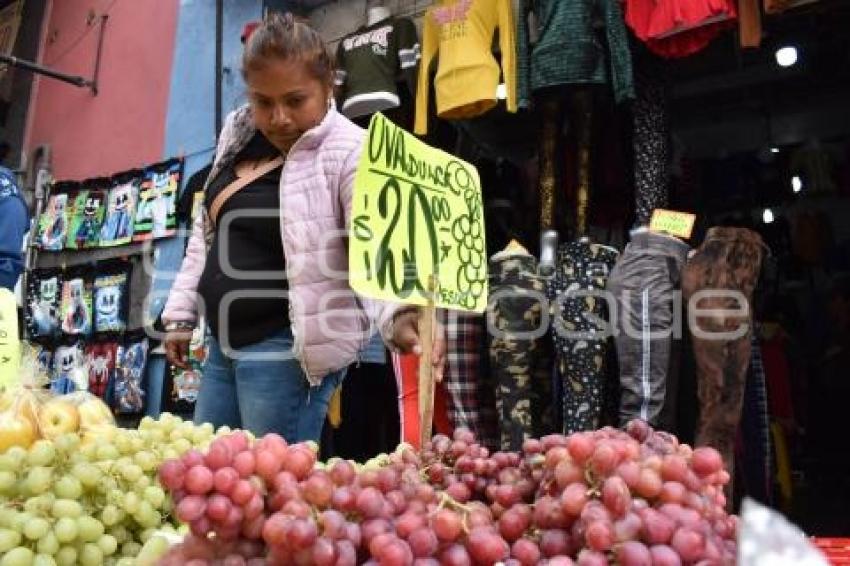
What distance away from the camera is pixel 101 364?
578cm

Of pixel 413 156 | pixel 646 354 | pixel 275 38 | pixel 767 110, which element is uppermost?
pixel 767 110

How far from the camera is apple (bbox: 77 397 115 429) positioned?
5.62ft

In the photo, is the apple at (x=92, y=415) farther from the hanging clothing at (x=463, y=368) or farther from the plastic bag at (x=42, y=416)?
the hanging clothing at (x=463, y=368)

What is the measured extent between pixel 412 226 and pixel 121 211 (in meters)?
4.91

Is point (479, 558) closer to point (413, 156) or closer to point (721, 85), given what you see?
point (413, 156)

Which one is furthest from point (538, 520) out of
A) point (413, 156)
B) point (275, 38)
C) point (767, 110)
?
point (767, 110)

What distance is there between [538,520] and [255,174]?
1608 millimetres

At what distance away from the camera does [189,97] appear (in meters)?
5.87

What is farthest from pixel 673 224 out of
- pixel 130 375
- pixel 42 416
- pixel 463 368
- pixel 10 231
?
pixel 130 375

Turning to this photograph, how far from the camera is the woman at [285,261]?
203cm

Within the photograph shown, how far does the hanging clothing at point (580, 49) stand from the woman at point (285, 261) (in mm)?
1725

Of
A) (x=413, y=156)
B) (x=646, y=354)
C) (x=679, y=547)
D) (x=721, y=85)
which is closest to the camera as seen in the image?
(x=679, y=547)

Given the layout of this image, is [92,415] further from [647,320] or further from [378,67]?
[378,67]

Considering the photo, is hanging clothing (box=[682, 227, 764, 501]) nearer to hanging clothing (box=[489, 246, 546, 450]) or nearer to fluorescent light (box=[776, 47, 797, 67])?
hanging clothing (box=[489, 246, 546, 450])
